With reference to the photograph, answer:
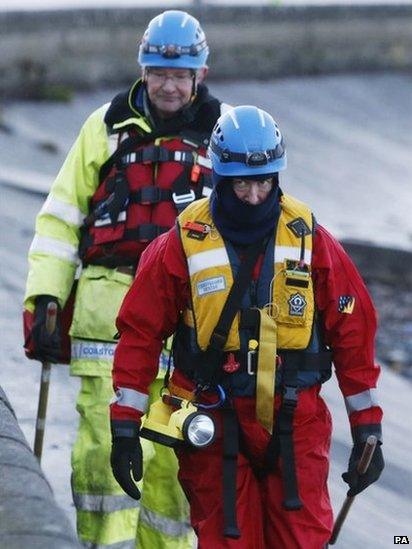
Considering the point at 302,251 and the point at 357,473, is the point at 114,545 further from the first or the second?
the point at 302,251

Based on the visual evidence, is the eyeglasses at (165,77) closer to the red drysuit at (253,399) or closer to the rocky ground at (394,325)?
the red drysuit at (253,399)

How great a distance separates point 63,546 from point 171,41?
338 centimetres

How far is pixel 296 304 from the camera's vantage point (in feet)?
18.6

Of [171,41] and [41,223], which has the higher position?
[171,41]

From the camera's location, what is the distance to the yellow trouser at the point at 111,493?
6809 mm

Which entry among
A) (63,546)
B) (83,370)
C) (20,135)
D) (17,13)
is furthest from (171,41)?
(17,13)

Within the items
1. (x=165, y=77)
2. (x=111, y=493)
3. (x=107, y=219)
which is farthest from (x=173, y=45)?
(x=111, y=493)

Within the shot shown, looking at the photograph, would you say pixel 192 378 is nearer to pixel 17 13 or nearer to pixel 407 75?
pixel 17 13

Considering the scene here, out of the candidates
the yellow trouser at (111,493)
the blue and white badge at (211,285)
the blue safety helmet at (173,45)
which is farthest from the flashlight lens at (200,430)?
the blue safety helmet at (173,45)

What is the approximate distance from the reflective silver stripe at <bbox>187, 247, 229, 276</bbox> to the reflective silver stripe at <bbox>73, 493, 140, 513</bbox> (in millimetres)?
1457

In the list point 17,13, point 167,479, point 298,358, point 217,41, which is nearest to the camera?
point 298,358

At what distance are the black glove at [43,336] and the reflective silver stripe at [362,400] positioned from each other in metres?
1.42

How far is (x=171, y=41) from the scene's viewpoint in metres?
7.02

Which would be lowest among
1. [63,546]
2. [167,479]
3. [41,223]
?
[167,479]
